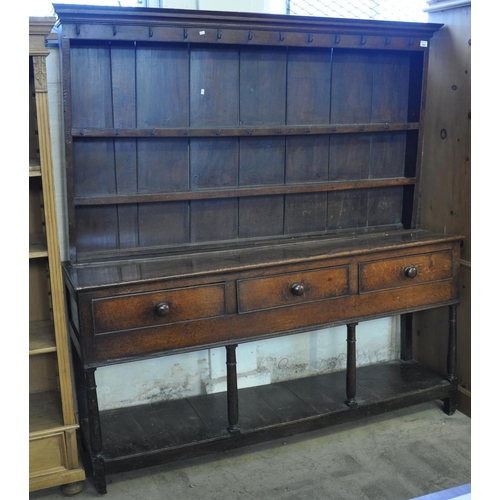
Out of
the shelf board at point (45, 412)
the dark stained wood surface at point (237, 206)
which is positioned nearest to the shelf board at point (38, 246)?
the dark stained wood surface at point (237, 206)

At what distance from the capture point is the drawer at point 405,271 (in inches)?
113

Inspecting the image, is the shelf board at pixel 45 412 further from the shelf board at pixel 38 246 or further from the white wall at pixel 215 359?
the shelf board at pixel 38 246

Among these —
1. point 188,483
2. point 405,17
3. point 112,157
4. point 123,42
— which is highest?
point 405,17

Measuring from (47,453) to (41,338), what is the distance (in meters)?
0.47

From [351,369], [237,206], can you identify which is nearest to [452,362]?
[351,369]

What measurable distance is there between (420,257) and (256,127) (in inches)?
39.9

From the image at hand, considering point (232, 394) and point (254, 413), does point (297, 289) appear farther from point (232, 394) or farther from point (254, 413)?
point (254, 413)

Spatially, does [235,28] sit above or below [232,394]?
above

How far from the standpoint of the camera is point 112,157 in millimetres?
2719

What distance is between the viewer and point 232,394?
2707 mm

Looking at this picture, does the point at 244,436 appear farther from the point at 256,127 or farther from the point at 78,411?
the point at 256,127
